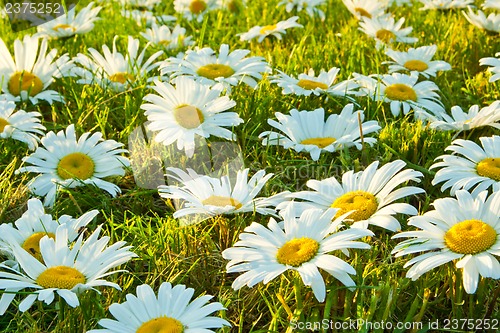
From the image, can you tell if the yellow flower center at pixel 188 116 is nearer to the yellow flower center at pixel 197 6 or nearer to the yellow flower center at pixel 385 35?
the yellow flower center at pixel 385 35

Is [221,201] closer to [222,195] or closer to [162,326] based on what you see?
[222,195]

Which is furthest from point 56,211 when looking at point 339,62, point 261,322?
point 339,62

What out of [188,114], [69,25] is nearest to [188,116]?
[188,114]

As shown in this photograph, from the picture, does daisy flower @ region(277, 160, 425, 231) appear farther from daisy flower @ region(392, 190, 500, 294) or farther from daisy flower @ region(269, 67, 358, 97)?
daisy flower @ region(269, 67, 358, 97)

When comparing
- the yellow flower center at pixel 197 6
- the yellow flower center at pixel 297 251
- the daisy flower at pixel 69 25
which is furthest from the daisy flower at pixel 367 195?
the yellow flower center at pixel 197 6

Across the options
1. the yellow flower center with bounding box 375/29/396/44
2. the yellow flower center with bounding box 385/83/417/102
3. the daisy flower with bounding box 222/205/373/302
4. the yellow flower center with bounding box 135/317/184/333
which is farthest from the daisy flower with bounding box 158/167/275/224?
the yellow flower center with bounding box 375/29/396/44

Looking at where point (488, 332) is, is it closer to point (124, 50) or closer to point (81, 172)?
point (81, 172)
